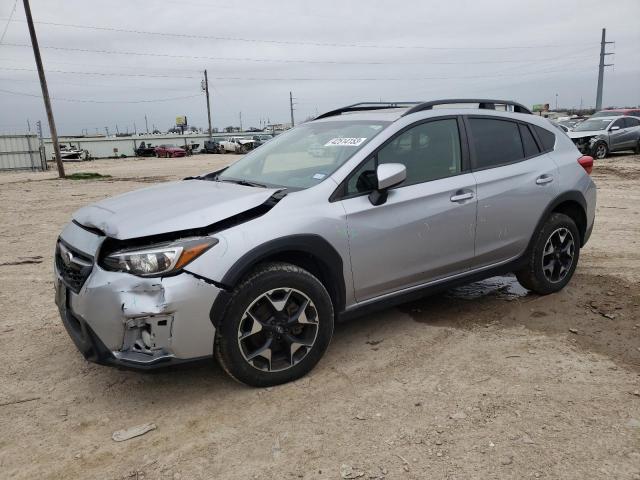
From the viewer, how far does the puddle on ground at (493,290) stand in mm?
5090

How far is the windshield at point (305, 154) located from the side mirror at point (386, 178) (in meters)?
0.30

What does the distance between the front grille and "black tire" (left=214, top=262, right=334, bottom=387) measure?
84cm

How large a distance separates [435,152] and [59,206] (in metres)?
11.0

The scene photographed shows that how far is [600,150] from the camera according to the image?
67.1 feet

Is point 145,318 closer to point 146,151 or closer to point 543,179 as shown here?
point 543,179

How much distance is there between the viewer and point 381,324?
4422 mm

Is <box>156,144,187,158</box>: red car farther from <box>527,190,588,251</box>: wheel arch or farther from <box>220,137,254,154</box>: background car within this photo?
<box>527,190,588,251</box>: wheel arch

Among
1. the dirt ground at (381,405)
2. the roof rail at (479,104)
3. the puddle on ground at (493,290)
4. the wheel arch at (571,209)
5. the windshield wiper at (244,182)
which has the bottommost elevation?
the puddle on ground at (493,290)

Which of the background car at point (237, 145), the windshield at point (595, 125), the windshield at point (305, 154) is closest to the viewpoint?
the windshield at point (305, 154)

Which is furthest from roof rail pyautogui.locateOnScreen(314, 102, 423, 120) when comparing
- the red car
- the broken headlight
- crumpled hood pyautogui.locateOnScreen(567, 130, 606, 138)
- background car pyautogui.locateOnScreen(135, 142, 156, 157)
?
background car pyautogui.locateOnScreen(135, 142, 156, 157)

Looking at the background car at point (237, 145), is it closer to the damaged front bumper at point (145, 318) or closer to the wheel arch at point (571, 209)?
the wheel arch at point (571, 209)

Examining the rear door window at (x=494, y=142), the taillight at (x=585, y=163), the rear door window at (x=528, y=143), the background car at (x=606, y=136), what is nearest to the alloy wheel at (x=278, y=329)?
the rear door window at (x=494, y=142)

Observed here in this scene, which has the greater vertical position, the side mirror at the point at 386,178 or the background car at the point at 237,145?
the side mirror at the point at 386,178

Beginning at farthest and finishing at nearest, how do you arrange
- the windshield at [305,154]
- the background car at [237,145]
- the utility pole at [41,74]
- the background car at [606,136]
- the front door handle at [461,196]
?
1. the background car at [237,145]
2. the utility pole at [41,74]
3. the background car at [606,136]
4. the front door handle at [461,196]
5. the windshield at [305,154]
